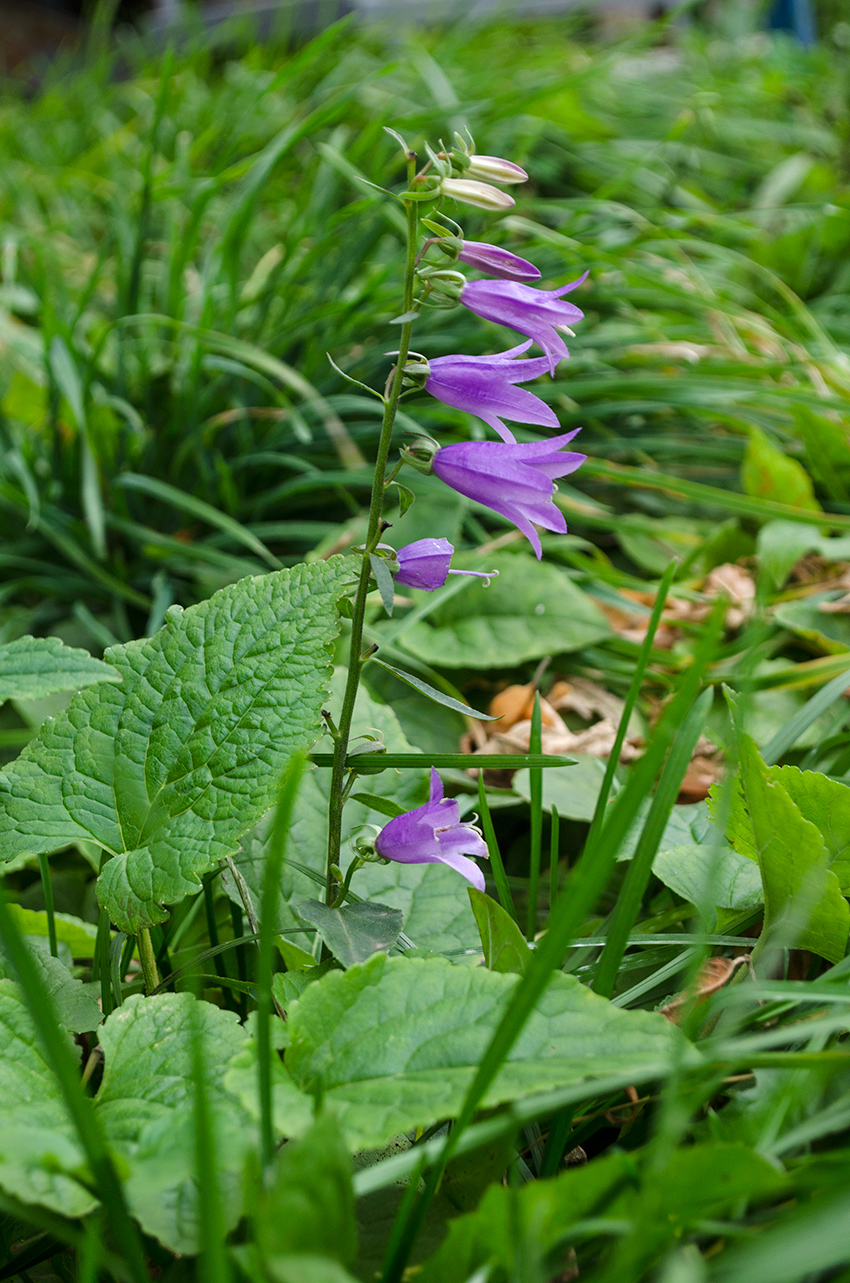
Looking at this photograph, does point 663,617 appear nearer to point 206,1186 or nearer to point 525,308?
point 525,308

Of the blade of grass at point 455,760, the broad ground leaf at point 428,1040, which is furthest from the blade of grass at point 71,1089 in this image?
the blade of grass at point 455,760

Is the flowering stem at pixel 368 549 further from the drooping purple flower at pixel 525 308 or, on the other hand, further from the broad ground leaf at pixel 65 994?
the broad ground leaf at pixel 65 994

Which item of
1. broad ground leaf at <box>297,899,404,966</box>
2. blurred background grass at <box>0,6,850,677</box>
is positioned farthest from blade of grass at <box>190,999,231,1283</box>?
blurred background grass at <box>0,6,850,677</box>

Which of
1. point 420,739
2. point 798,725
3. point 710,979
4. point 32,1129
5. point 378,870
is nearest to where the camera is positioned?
point 32,1129

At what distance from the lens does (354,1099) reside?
58cm

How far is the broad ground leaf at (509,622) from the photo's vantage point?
4.52ft

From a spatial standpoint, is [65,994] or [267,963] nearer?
[267,963]

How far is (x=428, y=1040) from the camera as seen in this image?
61 cm

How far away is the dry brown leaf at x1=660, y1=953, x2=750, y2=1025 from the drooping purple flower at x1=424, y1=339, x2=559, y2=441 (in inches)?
19.1

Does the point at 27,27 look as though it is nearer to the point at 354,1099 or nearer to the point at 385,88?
the point at 385,88

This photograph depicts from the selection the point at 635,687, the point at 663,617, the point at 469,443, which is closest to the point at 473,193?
the point at 469,443

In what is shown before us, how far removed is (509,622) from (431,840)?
2.35 ft

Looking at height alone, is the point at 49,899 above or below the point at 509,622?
above

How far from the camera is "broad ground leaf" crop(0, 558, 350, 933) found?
0.73 m
